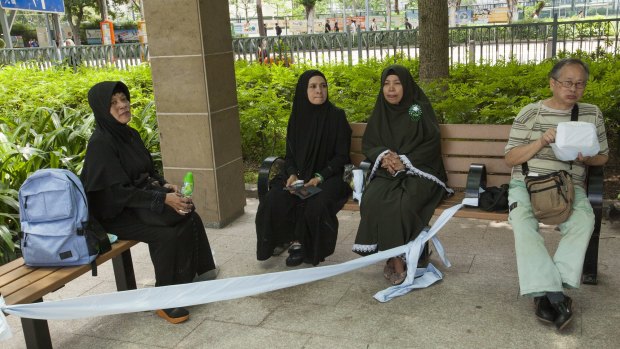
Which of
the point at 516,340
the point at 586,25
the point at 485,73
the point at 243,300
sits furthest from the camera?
the point at 586,25

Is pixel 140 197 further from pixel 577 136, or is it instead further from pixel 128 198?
pixel 577 136

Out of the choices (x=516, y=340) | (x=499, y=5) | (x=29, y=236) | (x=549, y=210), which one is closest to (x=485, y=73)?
(x=549, y=210)

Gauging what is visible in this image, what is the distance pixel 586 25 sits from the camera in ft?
39.5

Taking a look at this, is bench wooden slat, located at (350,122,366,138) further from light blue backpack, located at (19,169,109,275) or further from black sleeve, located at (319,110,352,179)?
light blue backpack, located at (19,169,109,275)

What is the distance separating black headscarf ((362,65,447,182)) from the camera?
3994 millimetres

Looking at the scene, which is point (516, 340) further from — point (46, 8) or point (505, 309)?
point (46, 8)

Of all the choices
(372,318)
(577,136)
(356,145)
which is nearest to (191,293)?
(372,318)

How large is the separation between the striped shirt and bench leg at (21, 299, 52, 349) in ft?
9.59

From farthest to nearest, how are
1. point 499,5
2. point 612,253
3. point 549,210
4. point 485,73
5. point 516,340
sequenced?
point 499,5
point 485,73
point 612,253
point 549,210
point 516,340

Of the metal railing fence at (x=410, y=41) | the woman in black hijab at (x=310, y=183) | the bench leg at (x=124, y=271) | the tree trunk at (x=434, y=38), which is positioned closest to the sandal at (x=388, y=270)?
the woman in black hijab at (x=310, y=183)

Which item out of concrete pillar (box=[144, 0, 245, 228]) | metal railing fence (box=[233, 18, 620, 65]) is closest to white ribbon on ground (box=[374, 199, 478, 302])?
concrete pillar (box=[144, 0, 245, 228])

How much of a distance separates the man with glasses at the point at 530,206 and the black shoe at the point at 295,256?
158 centimetres

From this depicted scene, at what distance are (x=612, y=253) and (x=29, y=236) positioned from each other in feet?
12.6

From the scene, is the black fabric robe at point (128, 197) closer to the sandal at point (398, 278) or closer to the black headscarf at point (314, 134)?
the black headscarf at point (314, 134)
